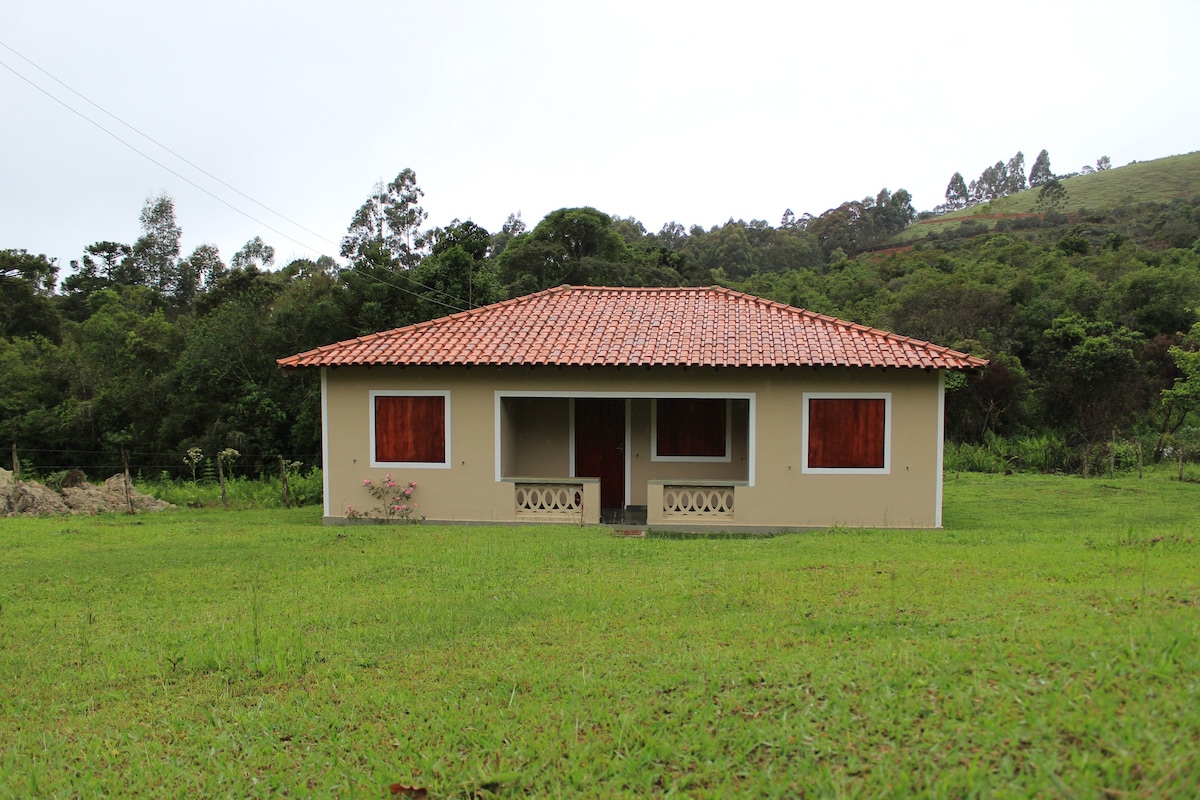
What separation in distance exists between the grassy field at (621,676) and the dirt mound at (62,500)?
7307 mm

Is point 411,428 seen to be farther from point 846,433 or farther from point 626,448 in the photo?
point 846,433

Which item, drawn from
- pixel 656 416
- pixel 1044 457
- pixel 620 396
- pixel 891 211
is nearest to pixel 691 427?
pixel 656 416

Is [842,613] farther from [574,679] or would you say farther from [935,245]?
[935,245]

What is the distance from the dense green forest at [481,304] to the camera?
2580 centimetres

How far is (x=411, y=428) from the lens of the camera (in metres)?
13.4

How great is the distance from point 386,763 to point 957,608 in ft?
13.1

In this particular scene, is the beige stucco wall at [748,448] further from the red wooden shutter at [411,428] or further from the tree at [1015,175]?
the tree at [1015,175]

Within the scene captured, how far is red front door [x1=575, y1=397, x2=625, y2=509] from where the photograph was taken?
15.0 metres

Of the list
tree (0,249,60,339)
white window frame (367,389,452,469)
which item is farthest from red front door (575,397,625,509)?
tree (0,249,60,339)

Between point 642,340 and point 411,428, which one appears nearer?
point 411,428

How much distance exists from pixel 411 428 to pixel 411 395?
521 millimetres

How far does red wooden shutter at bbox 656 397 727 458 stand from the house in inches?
1.0

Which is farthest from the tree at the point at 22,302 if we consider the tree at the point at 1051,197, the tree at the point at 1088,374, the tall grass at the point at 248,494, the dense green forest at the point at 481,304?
the tree at the point at 1051,197

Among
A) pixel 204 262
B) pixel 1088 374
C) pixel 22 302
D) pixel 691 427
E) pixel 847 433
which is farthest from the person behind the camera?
pixel 204 262
